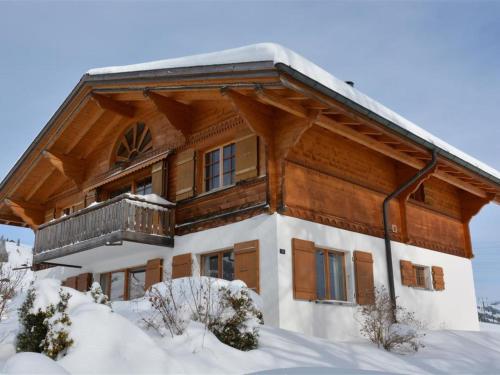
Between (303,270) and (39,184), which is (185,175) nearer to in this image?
(303,270)

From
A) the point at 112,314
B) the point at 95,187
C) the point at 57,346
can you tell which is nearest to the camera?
the point at 57,346

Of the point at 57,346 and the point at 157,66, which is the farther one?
the point at 157,66

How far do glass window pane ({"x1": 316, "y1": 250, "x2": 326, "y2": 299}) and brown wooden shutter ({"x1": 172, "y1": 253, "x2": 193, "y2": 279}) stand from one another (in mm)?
2717

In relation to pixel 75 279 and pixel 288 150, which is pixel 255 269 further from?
pixel 75 279

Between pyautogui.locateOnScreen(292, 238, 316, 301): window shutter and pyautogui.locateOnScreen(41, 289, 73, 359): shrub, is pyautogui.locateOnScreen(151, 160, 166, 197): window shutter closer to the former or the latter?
pyautogui.locateOnScreen(292, 238, 316, 301): window shutter

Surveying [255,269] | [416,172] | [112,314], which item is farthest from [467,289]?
[112,314]

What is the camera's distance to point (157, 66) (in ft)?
38.4

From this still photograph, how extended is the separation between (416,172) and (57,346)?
10.2 m

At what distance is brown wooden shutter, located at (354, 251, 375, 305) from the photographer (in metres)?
11.5

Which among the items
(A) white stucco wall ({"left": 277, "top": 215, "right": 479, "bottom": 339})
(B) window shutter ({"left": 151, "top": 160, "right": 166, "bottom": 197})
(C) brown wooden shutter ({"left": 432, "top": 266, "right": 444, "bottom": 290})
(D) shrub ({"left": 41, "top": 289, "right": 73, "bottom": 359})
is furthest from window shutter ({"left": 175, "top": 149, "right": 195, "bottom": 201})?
(C) brown wooden shutter ({"left": 432, "top": 266, "right": 444, "bottom": 290})

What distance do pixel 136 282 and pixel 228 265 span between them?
335cm

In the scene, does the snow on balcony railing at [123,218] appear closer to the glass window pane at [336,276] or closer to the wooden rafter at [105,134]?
the wooden rafter at [105,134]

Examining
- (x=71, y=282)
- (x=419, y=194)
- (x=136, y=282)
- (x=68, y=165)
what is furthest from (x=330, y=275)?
(x=68, y=165)

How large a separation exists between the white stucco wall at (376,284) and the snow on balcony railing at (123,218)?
3.28m
